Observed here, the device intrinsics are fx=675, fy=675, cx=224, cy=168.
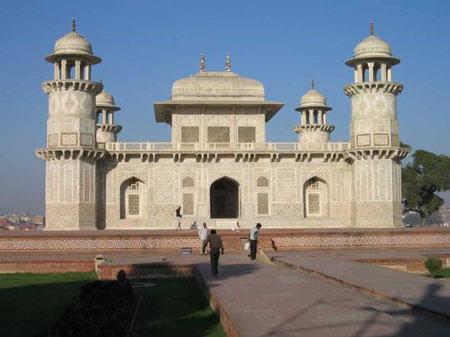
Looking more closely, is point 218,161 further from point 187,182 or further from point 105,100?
point 105,100

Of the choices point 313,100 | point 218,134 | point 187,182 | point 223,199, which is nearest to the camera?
point 187,182

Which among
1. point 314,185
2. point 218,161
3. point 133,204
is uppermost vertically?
point 218,161

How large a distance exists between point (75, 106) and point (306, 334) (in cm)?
2399

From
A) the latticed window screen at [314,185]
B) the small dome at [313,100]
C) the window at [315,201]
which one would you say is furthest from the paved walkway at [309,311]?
the small dome at [313,100]

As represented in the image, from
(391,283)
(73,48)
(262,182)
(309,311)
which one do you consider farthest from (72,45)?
(309,311)

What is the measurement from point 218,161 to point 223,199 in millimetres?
3851

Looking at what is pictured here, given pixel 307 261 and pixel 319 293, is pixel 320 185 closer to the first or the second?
pixel 307 261

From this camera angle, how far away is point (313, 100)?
3931 cm

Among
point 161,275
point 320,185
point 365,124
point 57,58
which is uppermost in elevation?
point 57,58

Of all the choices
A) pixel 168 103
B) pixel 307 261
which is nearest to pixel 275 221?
pixel 168 103

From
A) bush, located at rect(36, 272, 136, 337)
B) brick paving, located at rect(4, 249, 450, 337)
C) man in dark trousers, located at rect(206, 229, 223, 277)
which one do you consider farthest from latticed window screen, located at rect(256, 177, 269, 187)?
bush, located at rect(36, 272, 136, 337)

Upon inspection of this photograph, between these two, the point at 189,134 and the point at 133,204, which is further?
the point at 189,134

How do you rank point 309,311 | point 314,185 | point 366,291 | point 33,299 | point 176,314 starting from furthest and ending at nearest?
point 314,185
point 33,299
point 366,291
point 176,314
point 309,311

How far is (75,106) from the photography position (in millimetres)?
29062
